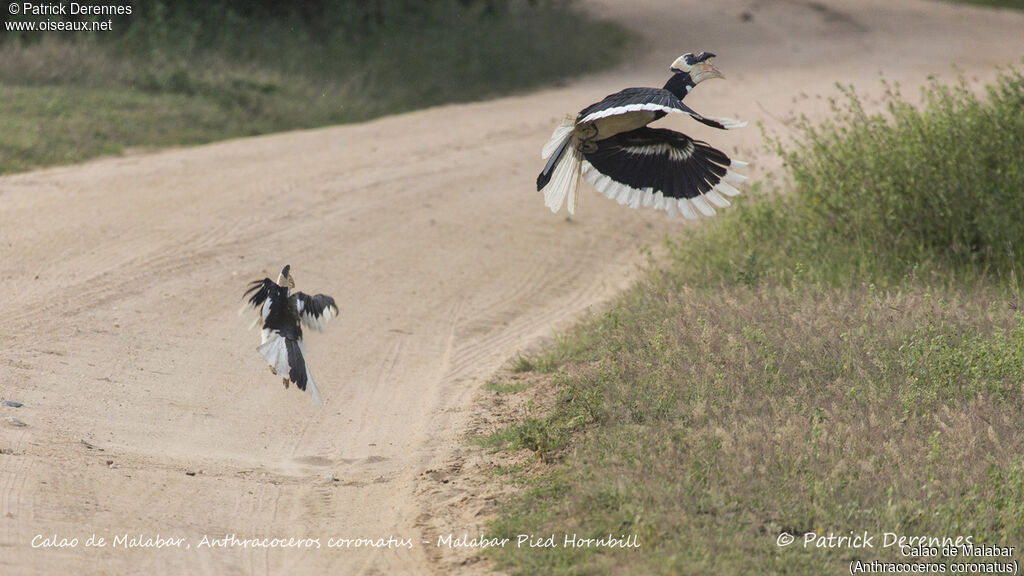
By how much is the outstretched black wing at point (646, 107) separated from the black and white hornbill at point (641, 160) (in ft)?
0.05

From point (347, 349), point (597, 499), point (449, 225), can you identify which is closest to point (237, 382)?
point (347, 349)

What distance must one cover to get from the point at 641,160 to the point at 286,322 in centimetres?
210

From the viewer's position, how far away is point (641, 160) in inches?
232

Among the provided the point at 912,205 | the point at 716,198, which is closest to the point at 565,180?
the point at 716,198

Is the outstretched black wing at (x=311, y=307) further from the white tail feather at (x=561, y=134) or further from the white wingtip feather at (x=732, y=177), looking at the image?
the white wingtip feather at (x=732, y=177)

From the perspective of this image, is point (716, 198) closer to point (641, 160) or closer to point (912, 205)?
point (641, 160)

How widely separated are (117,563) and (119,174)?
18.7 feet

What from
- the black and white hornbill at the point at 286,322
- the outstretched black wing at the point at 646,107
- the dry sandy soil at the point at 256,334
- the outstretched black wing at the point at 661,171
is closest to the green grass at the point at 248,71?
the dry sandy soil at the point at 256,334

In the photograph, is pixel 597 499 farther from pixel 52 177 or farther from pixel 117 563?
pixel 52 177

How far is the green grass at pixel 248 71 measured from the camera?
1041cm

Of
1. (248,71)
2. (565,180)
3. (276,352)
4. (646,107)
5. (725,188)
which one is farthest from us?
(248,71)

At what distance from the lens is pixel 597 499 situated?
457 centimetres

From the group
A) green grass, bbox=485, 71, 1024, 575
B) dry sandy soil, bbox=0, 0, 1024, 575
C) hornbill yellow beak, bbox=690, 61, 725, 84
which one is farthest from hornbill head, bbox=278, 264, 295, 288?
hornbill yellow beak, bbox=690, 61, 725, 84

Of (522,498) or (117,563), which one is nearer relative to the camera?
(117,563)
